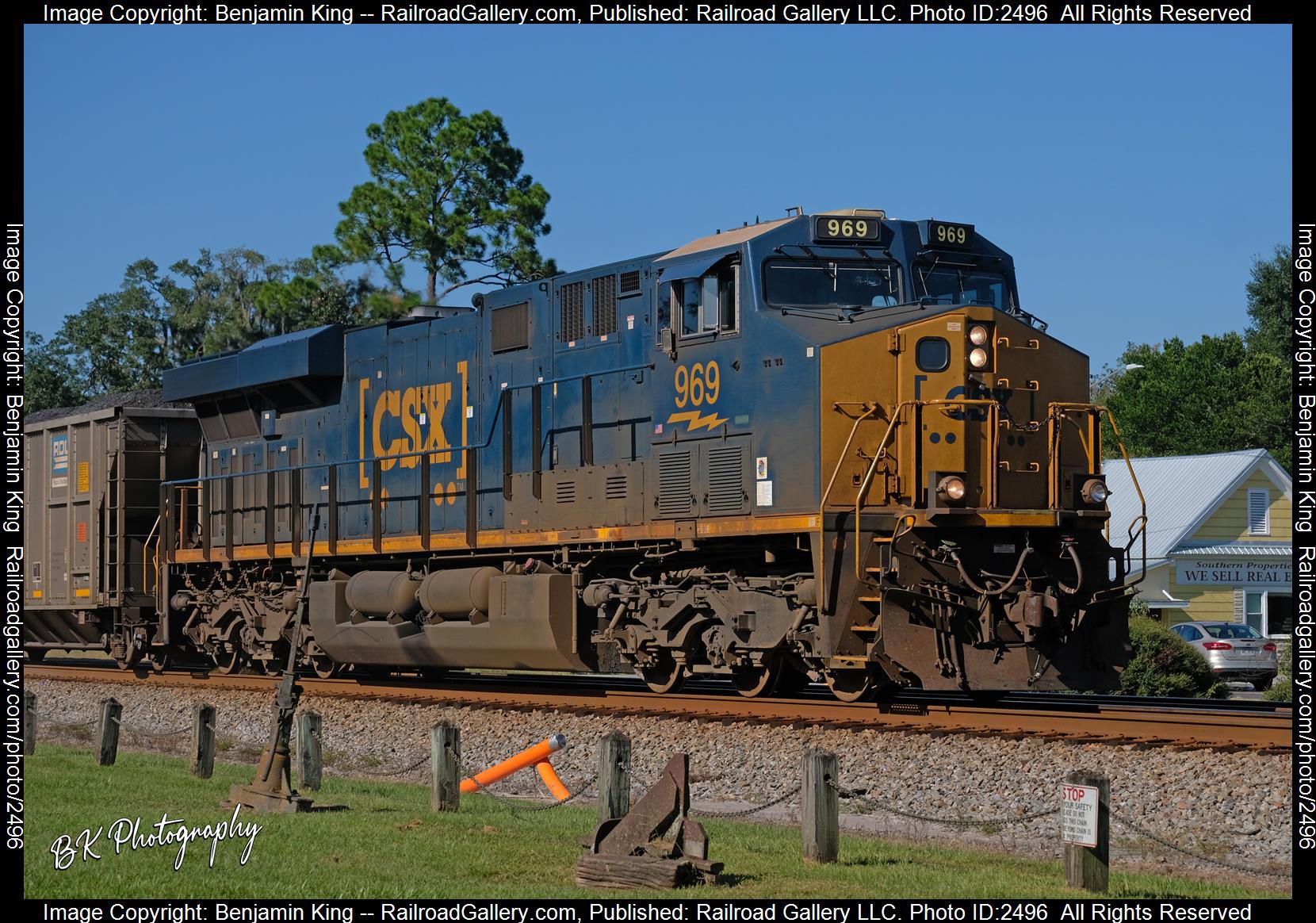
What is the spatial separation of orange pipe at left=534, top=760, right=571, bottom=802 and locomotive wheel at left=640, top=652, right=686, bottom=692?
2291mm

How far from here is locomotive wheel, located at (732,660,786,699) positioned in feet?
46.2

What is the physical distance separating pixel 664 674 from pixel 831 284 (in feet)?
13.8

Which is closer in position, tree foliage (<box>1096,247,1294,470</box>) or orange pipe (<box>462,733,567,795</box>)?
orange pipe (<box>462,733,567,795</box>)

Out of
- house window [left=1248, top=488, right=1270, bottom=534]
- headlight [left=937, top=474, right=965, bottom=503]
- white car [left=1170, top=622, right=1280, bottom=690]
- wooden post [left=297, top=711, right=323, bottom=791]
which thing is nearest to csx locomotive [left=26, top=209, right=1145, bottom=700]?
headlight [left=937, top=474, right=965, bottom=503]

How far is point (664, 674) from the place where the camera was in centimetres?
1516

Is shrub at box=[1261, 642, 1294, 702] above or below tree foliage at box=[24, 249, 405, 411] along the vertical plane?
below

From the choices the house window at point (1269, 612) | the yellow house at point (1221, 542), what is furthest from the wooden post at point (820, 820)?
the house window at point (1269, 612)

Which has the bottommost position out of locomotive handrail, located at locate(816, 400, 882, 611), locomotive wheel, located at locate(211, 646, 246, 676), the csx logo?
locomotive wheel, located at locate(211, 646, 246, 676)

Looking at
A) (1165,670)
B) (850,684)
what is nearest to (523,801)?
(850,684)

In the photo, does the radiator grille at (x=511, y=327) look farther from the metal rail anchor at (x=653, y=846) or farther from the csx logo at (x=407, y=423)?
the metal rail anchor at (x=653, y=846)

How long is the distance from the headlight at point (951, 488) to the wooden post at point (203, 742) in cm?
623

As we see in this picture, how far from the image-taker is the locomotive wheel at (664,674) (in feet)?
48.2

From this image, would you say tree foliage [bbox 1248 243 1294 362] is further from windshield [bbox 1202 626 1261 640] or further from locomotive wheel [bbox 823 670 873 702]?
locomotive wheel [bbox 823 670 873 702]

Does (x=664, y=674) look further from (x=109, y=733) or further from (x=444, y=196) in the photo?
(x=444, y=196)
